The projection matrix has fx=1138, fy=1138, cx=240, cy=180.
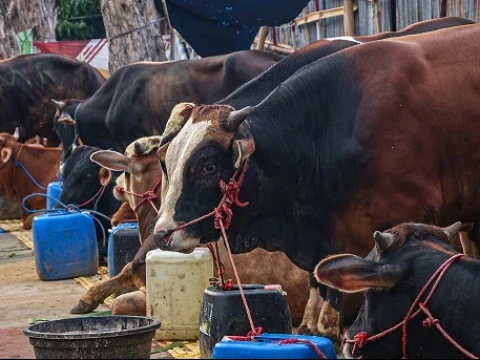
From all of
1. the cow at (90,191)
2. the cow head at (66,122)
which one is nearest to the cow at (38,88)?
the cow head at (66,122)

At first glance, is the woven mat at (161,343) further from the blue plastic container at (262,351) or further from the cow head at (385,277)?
the blue plastic container at (262,351)

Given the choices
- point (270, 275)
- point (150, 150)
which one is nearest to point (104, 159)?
point (150, 150)

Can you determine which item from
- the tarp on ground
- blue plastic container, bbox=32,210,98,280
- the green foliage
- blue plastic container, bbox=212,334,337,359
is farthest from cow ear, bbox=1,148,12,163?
the green foliage

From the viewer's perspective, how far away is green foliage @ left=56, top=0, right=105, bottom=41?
91.1ft

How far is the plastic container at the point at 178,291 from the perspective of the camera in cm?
726

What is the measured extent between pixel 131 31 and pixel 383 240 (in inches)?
400

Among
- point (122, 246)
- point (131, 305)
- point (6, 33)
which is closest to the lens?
point (131, 305)

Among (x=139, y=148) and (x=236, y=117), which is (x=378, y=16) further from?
(x=236, y=117)

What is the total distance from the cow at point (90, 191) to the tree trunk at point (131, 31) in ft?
11.8

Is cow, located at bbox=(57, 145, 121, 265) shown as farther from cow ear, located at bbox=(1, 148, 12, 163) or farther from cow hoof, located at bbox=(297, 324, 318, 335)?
cow hoof, located at bbox=(297, 324, 318, 335)

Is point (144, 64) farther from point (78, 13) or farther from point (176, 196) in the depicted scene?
point (78, 13)

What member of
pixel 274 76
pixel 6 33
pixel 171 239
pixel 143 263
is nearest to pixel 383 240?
pixel 171 239

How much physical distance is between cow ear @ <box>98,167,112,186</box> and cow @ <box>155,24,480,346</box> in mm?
4258

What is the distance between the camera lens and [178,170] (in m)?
6.15
